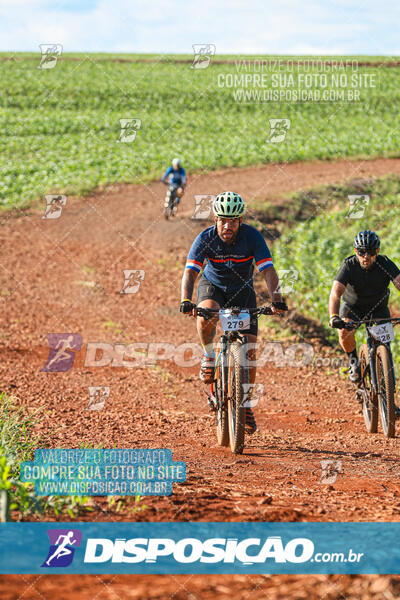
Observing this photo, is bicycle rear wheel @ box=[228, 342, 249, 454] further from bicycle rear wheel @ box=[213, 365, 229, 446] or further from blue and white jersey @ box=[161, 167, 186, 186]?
blue and white jersey @ box=[161, 167, 186, 186]

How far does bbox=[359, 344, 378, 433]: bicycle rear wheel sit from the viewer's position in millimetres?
7883

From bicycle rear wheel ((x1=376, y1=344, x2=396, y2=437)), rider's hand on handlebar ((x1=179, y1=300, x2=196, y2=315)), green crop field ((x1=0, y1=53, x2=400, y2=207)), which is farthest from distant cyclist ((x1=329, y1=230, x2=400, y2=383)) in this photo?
green crop field ((x1=0, y1=53, x2=400, y2=207))

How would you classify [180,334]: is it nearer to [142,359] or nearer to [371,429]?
[142,359]

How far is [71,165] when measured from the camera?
105ft

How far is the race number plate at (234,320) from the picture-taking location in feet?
21.5

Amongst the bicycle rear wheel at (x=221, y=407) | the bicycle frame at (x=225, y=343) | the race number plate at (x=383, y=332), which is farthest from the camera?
the race number plate at (x=383, y=332)

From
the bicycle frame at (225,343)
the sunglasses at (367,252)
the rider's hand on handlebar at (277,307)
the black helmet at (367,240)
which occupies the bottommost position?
the bicycle frame at (225,343)

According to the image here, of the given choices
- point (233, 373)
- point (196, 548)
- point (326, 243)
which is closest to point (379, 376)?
point (233, 373)

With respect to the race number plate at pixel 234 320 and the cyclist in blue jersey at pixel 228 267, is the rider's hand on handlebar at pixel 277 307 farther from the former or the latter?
the race number plate at pixel 234 320

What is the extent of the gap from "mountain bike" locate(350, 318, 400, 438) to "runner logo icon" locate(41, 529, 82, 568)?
4.43 meters

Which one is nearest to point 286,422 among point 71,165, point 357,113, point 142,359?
point 142,359

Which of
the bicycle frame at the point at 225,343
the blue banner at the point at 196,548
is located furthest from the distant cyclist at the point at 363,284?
the blue banner at the point at 196,548

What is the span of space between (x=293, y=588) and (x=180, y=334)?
10.4 m

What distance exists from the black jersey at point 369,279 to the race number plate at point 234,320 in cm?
181
